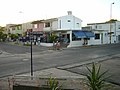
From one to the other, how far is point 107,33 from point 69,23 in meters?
9.90

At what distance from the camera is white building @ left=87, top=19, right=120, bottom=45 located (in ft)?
155

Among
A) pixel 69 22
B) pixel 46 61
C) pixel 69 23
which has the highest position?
pixel 69 22

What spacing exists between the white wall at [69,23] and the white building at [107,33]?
471 cm

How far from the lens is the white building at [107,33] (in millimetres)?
47328

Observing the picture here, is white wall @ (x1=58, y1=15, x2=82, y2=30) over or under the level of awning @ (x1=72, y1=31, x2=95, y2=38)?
over

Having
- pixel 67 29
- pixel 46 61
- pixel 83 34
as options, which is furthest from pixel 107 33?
pixel 46 61

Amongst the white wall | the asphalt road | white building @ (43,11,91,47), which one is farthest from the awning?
the asphalt road

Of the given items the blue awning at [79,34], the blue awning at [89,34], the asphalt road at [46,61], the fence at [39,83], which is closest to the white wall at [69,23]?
the blue awning at [89,34]

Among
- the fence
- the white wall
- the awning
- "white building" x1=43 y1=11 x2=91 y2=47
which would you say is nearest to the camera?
the fence

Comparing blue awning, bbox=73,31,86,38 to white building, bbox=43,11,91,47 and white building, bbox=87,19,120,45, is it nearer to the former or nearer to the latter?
white building, bbox=43,11,91,47

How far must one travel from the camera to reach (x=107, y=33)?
50312 millimetres

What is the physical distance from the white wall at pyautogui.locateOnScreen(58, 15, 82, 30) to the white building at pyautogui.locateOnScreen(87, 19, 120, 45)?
4.71 metres

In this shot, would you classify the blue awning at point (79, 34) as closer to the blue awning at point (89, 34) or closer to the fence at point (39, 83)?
the blue awning at point (89, 34)

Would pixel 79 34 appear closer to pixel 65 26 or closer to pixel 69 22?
pixel 65 26
